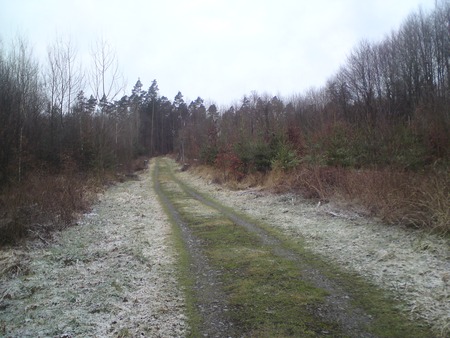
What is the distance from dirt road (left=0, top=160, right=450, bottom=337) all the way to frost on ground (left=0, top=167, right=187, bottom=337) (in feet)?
0.06

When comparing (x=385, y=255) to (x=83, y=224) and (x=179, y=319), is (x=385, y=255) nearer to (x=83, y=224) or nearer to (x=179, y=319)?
(x=179, y=319)

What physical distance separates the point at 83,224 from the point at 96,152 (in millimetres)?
14879

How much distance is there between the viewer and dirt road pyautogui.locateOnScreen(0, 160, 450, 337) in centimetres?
407

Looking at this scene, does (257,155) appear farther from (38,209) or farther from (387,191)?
(38,209)

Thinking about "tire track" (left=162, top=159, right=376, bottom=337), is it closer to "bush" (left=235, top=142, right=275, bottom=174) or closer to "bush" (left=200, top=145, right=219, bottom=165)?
"bush" (left=235, top=142, right=275, bottom=174)

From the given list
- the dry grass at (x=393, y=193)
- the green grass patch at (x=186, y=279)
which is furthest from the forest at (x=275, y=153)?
the green grass patch at (x=186, y=279)

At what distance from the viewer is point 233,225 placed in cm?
980

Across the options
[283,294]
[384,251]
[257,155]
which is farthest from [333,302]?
[257,155]

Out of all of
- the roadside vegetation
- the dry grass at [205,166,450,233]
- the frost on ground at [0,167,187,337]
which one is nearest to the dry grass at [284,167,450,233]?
the dry grass at [205,166,450,233]

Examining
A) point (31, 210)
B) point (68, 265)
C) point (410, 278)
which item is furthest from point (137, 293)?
point (31, 210)

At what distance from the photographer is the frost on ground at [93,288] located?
4.05 meters

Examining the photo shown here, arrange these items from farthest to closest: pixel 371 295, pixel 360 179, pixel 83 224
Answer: pixel 360 179 < pixel 83 224 < pixel 371 295

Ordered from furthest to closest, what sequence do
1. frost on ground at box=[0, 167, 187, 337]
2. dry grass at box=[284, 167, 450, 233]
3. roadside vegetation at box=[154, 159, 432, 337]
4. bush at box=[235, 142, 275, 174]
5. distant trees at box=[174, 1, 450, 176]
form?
bush at box=[235, 142, 275, 174]
distant trees at box=[174, 1, 450, 176]
dry grass at box=[284, 167, 450, 233]
frost on ground at box=[0, 167, 187, 337]
roadside vegetation at box=[154, 159, 432, 337]

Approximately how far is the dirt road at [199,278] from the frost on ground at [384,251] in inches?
0.8
